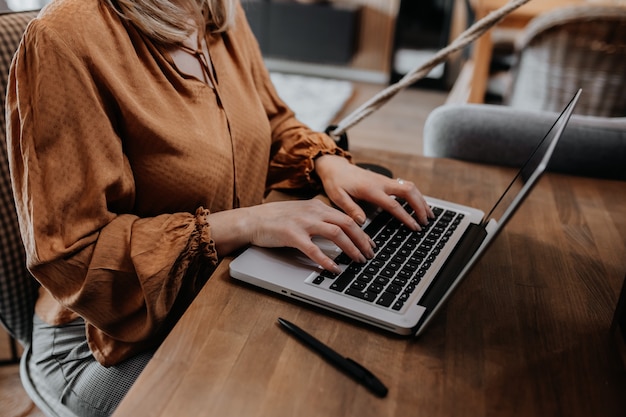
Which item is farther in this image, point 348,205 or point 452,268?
point 348,205

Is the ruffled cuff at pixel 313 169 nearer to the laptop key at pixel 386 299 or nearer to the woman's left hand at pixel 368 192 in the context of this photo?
the woman's left hand at pixel 368 192

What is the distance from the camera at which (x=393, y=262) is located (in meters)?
0.77

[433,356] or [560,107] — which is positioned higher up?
[433,356]

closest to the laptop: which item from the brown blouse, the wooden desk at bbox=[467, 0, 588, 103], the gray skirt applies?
the brown blouse

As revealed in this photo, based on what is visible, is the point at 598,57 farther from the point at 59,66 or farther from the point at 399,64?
the point at 399,64

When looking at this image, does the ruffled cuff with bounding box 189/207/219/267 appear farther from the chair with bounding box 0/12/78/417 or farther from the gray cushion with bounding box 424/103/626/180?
the gray cushion with bounding box 424/103/626/180

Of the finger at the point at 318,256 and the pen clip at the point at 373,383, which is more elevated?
the finger at the point at 318,256

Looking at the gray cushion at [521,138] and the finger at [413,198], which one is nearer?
the finger at [413,198]

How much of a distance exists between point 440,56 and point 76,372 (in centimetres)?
87

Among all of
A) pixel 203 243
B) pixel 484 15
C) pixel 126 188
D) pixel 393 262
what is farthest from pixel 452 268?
pixel 484 15

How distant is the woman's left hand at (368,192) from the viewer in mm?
880

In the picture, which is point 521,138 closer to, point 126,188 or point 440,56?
point 440,56

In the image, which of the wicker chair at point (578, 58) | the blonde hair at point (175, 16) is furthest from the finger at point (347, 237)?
the wicker chair at point (578, 58)

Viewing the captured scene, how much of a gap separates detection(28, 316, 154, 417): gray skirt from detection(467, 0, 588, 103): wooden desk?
7.75 feet
